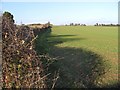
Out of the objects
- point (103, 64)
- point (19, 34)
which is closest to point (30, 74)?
point (19, 34)

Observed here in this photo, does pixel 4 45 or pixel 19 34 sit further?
pixel 19 34

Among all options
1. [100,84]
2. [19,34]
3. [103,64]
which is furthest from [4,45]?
[103,64]

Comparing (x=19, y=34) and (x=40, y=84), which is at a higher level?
(x=19, y=34)

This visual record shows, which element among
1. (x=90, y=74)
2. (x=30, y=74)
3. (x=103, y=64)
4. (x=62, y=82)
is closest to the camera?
(x=30, y=74)

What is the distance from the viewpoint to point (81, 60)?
56.6 feet

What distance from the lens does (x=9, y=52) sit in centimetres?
798

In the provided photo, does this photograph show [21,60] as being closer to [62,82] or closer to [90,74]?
[62,82]

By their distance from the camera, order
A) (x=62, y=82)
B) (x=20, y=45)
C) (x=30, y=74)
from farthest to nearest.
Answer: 1. (x=62, y=82)
2. (x=20, y=45)
3. (x=30, y=74)

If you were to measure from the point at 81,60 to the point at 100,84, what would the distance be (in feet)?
17.6

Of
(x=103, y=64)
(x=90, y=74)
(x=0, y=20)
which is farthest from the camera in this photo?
(x=103, y=64)

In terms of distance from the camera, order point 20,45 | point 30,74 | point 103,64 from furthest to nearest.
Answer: point 103,64 < point 20,45 < point 30,74

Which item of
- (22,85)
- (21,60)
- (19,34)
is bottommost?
(22,85)

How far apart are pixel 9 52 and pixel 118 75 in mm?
7143

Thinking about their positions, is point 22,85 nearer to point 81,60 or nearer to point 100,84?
point 100,84
